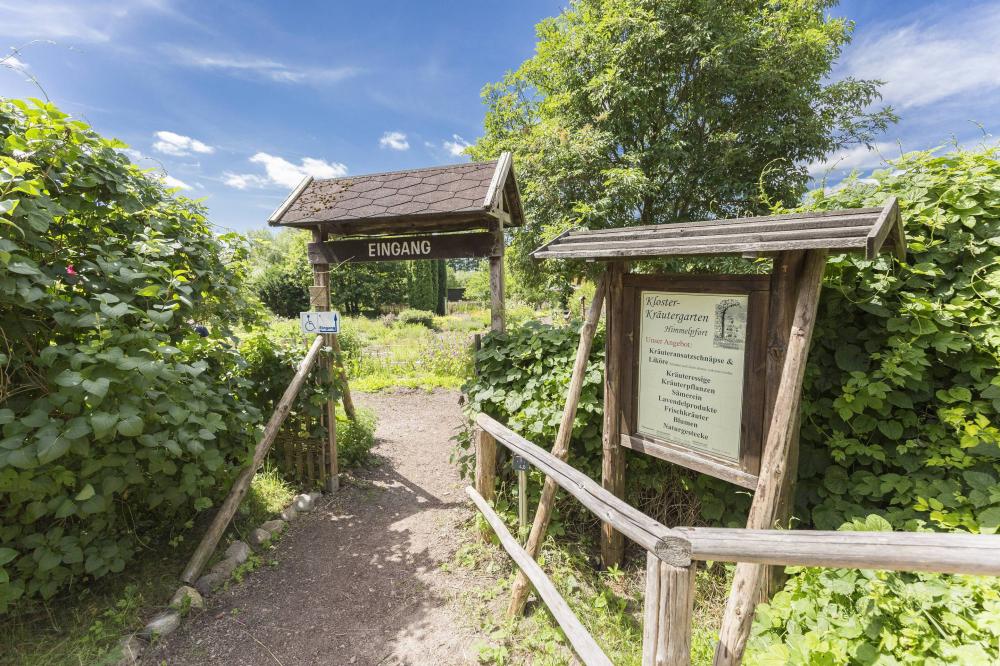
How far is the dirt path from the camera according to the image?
2578mm

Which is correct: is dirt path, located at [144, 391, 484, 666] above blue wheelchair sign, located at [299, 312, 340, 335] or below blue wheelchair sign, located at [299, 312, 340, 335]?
below

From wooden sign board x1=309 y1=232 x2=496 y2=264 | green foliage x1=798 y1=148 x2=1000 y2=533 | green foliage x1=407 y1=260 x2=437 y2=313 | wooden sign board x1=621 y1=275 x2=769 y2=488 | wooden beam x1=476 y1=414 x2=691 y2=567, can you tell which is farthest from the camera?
green foliage x1=407 y1=260 x2=437 y2=313

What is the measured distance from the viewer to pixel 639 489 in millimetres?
3203

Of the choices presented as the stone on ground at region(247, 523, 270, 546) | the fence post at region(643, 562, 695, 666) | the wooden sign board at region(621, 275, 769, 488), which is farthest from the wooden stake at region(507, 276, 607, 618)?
the stone on ground at region(247, 523, 270, 546)

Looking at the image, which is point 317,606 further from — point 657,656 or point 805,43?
point 805,43

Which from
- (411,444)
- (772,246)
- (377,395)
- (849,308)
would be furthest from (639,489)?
(377,395)

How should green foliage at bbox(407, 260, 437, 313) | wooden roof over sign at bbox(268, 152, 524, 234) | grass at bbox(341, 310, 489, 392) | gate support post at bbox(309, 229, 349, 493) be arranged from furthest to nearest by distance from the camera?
1. green foliage at bbox(407, 260, 437, 313)
2. grass at bbox(341, 310, 489, 392)
3. gate support post at bbox(309, 229, 349, 493)
4. wooden roof over sign at bbox(268, 152, 524, 234)

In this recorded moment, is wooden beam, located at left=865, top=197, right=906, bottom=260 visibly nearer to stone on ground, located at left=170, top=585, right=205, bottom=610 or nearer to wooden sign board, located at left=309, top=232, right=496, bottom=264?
wooden sign board, located at left=309, top=232, right=496, bottom=264

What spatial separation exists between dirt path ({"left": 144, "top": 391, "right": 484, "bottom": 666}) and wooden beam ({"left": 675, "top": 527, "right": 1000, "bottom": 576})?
1856 millimetres

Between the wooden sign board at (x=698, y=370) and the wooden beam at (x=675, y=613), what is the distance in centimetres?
95

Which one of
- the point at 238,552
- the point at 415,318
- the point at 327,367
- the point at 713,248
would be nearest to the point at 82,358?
the point at 238,552

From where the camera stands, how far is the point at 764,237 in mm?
1908

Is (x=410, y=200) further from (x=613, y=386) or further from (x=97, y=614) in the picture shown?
(x=97, y=614)

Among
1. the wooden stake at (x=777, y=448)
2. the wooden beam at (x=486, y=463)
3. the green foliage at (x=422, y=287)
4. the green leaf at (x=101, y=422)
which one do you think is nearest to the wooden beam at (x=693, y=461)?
the wooden stake at (x=777, y=448)
